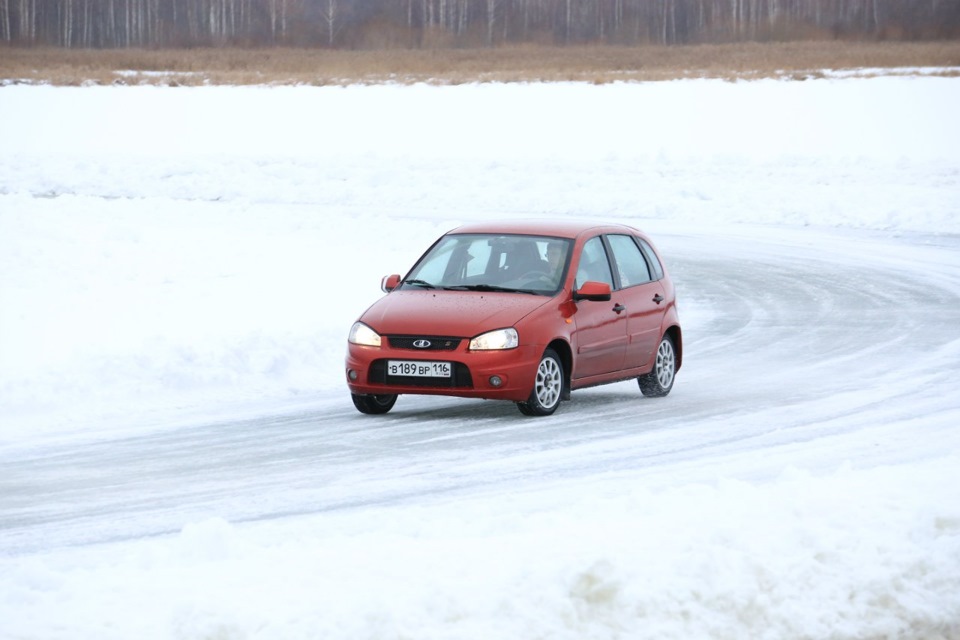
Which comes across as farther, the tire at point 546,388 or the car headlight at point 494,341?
the tire at point 546,388

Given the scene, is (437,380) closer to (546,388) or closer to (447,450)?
(546,388)

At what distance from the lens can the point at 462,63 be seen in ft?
235

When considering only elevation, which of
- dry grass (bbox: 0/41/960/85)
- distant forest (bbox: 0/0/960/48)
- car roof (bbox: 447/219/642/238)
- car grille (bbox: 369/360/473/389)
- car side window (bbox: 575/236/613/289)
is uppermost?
distant forest (bbox: 0/0/960/48)

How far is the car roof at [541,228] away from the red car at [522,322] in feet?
0.05

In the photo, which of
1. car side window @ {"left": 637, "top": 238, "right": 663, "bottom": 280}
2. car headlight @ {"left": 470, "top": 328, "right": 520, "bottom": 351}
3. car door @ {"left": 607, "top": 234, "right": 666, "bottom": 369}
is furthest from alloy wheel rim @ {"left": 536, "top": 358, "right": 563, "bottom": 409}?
car side window @ {"left": 637, "top": 238, "right": 663, "bottom": 280}

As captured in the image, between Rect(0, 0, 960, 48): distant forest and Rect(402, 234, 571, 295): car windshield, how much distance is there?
81.6m

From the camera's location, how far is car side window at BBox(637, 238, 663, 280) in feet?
46.1

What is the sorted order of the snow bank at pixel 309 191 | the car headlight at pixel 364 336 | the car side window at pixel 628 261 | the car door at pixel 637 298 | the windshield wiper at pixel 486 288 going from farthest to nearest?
the snow bank at pixel 309 191 → the car side window at pixel 628 261 → the car door at pixel 637 298 → the windshield wiper at pixel 486 288 → the car headlight at pixel 364 336

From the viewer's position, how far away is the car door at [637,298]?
1327 centimetres

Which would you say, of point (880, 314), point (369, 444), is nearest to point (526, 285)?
point (369, 444)

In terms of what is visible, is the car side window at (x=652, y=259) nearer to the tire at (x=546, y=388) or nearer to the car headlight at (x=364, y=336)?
the tire at (x=546, y=388)

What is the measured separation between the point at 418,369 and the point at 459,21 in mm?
90632

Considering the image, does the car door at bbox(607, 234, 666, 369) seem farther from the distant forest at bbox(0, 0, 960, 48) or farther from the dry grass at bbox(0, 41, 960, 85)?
the distant forest at bbox(0, 0, 960, 48)

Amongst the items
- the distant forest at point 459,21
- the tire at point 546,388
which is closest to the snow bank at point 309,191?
the tire at point 546,388
